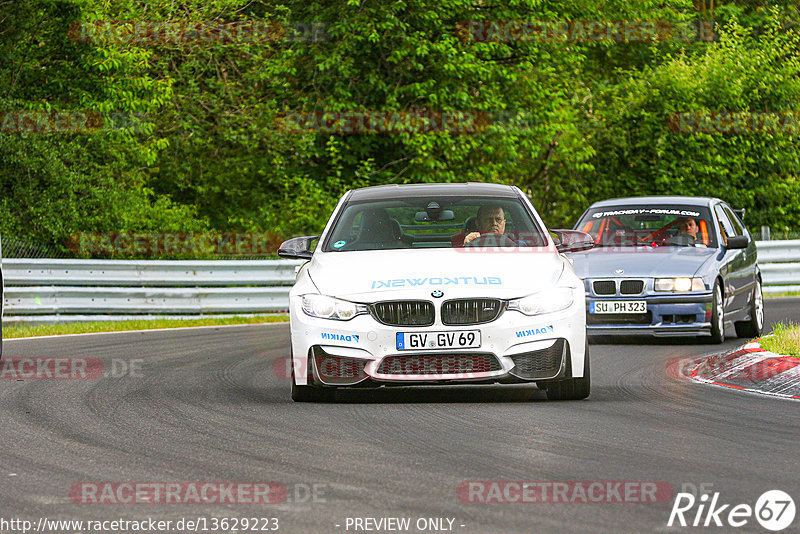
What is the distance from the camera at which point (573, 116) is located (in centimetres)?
3200

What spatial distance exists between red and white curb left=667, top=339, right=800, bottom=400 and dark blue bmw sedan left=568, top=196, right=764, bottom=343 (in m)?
1.86

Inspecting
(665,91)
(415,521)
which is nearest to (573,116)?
(665,91)

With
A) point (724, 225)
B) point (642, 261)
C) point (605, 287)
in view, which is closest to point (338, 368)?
point (605, 287)

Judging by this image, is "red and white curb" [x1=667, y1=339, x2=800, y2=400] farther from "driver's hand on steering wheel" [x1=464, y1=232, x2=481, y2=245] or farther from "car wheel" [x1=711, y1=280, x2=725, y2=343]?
"driver's hand on steering wheel" [x1=464, y1=232, x2=481, y2=245]

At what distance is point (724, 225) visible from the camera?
16.0 metres

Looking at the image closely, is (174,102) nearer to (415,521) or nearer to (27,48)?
(27,48)

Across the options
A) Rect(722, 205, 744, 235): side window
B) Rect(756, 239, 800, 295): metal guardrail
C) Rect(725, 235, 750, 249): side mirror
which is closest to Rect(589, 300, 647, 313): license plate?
Rect(725, 235, 750, 249): side mirror

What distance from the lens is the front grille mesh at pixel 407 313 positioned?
29.8 ft

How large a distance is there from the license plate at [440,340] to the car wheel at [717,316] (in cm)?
595

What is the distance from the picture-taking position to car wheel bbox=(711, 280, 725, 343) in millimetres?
14352

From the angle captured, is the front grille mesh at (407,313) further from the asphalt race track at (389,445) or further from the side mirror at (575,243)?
the side mirror at (575,243)

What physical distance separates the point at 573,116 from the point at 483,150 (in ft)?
12.5

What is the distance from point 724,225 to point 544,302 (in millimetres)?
7408

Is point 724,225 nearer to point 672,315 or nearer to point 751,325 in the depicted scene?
point 751,325
